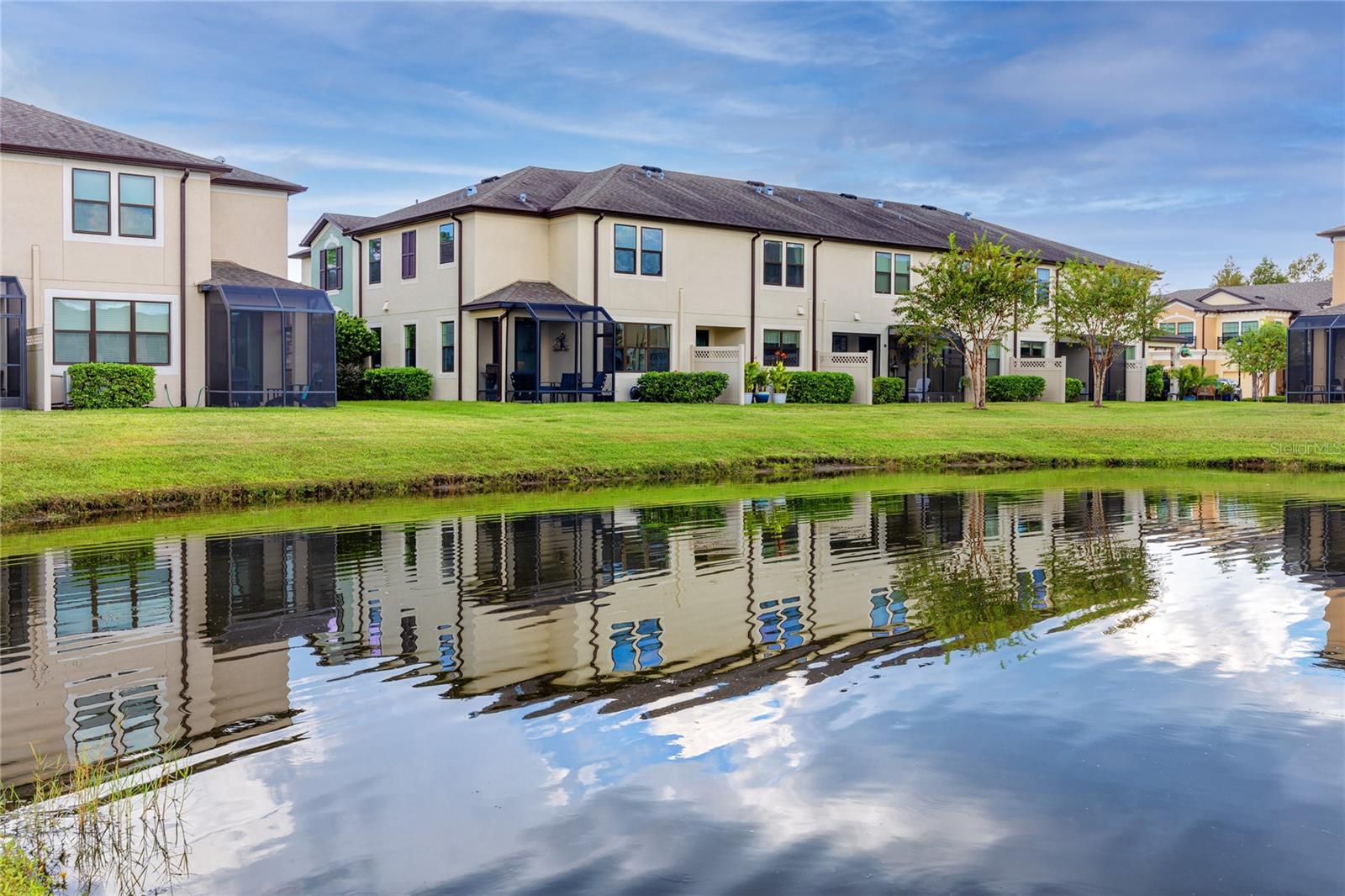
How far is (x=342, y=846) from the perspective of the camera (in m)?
5.74

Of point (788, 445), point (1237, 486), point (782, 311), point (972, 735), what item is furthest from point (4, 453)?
point (782, 311)

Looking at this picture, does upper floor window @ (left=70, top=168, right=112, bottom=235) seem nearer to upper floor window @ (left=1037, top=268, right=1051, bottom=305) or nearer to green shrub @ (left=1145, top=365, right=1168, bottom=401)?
upper floor window @ (left=1037, top=268, right=1051, bottom=305)

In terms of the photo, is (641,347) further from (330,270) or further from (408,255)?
(330,270)

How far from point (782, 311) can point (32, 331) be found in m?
22.6

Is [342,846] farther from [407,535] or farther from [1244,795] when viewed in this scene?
[407,535]

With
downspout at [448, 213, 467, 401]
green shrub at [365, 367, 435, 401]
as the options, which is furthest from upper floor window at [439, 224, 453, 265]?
green shrub at [365, 367, 435, 401]

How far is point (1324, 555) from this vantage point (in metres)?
13.7

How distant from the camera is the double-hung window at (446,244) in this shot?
128 feet

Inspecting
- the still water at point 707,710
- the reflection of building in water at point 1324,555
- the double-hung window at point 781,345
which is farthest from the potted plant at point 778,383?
the still water at point 707,710

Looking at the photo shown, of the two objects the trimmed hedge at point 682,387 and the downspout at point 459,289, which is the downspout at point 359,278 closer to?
the downspout at point 459,289

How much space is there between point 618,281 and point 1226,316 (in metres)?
55.6

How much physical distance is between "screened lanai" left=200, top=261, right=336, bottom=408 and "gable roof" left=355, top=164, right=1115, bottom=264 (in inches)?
313

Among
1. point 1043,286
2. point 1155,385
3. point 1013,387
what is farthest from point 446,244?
point 1155,385

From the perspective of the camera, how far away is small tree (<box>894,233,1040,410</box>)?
131 ft
